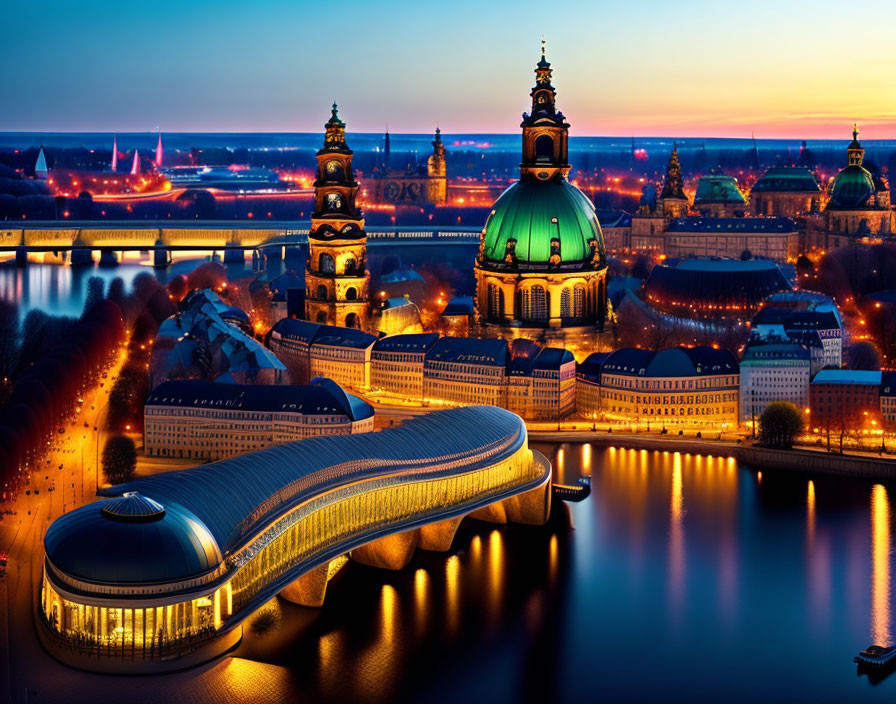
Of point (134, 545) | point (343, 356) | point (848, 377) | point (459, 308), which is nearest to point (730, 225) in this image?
point (459, 308)

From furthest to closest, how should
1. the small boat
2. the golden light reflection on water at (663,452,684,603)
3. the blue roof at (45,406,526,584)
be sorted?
the golden light reflection on water at (663,452,684,603) → the small boat → the blue roof at (45,406,526,584)

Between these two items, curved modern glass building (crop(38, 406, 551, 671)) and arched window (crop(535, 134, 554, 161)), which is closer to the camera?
curved modern glass building (crop(38, 406, 551, 671))

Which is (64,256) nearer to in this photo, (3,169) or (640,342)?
(3,169)

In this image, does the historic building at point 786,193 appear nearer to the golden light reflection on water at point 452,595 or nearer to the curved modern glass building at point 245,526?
A: the curved modern glass building at point 245,526

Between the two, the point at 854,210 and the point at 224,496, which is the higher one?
the point at 854,210

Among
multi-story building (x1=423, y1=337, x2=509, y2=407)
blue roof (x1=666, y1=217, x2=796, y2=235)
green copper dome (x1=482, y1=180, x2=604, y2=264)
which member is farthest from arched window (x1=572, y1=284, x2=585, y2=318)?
blue roof (x1=666, y1=217, x2=796, y2=235)

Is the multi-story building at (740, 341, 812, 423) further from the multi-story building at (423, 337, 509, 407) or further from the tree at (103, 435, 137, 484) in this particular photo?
the tree at (103, 435, 137, 484)

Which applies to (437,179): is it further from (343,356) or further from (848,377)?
(848,377)
